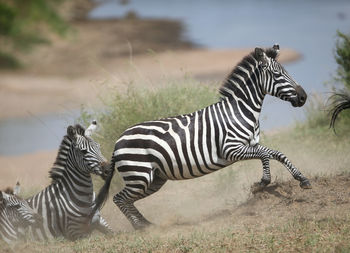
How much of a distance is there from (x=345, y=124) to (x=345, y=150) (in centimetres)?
115

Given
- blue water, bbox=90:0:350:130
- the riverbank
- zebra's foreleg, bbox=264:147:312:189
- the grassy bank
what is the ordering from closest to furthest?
the grassy bank < zebra's foreleg, bbox=264:147:312:189 < the riverbank < blue water, bbox=90:0:350:130

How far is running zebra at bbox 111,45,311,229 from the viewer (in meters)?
8.48

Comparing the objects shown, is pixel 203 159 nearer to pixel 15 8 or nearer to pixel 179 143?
pixel 179 143

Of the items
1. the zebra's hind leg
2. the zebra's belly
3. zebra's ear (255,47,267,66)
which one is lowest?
the zebra's hind leg

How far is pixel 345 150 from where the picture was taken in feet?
38.1

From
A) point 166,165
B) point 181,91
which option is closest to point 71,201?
point 166,165

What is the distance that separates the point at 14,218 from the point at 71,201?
78cm

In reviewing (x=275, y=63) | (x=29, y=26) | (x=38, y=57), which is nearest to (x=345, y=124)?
(x=275, y=63)

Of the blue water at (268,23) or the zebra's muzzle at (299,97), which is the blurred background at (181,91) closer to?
the blue water at (268,23)

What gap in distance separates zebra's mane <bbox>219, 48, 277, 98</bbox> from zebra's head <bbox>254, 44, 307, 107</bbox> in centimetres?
4

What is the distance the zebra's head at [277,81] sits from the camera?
8516mm

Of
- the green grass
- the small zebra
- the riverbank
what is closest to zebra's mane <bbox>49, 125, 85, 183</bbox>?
the small zebra

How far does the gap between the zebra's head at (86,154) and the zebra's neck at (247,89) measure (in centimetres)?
187

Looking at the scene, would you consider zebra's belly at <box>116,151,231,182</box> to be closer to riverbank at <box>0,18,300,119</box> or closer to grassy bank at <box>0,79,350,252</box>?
grassy bank at <box>0,79,350,252</box>
